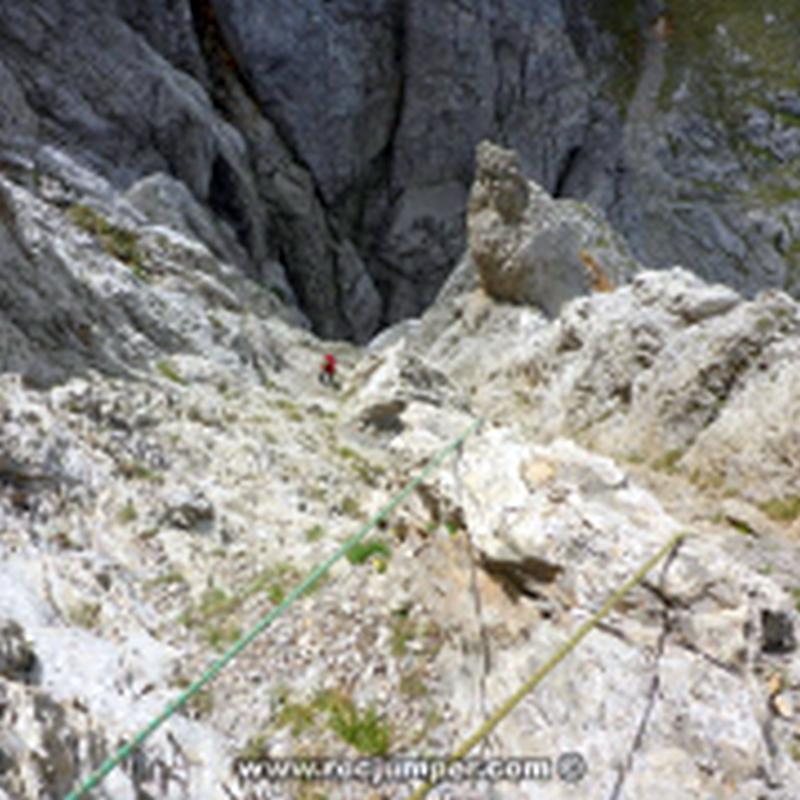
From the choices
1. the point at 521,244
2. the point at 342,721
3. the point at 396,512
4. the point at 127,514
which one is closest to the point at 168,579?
the point at 127,514

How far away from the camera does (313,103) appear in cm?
5469

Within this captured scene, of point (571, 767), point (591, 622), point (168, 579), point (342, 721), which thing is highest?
point (591, 622)

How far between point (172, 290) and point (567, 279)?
53.2ft

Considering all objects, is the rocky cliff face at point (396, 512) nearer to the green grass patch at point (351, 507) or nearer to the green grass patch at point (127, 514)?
the green grass patch at point (127, 514)

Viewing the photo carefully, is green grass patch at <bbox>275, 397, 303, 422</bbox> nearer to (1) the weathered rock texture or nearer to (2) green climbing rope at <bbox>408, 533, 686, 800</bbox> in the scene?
(2) green climbing rope at <bbox>408, 533, 686, 800</bbox>

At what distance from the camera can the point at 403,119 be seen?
6184cm

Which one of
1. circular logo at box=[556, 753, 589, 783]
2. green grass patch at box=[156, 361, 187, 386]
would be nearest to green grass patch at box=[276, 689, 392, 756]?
circular logo at box=[556, 753, 589, 783]

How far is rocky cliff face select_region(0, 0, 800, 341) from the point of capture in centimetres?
3978

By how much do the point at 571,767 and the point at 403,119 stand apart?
212ft

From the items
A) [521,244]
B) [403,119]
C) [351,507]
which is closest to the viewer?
[351,507]

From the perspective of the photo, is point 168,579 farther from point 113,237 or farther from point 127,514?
point 113,237

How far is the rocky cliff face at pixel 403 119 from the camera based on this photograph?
131 feet

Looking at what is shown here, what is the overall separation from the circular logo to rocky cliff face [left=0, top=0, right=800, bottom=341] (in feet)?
103

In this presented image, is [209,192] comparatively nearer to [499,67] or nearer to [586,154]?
[499,67]
